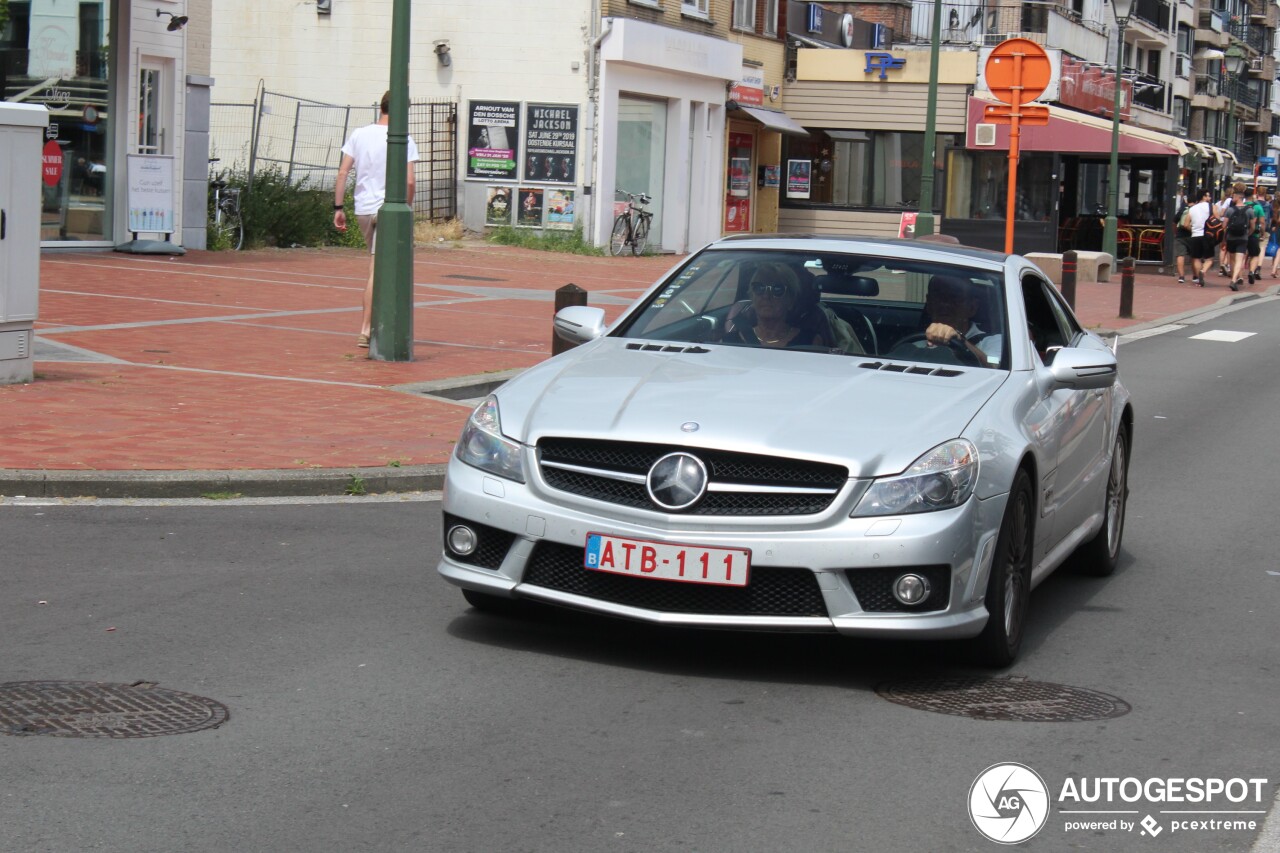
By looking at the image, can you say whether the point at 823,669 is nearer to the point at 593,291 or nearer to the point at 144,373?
the point at 144,373

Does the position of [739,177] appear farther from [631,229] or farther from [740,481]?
[740,481]

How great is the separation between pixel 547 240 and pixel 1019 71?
51.7 ft

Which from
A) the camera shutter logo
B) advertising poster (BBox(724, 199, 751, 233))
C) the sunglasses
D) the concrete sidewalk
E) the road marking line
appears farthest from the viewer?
advertising poster (BBox(724, 199, 751, 233))

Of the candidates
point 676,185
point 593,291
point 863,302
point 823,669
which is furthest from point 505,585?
point 676,185

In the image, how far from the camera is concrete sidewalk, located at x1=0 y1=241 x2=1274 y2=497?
8.77 m

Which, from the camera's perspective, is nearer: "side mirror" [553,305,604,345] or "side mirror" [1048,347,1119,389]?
"side mirror" [1048,347,1119,389]

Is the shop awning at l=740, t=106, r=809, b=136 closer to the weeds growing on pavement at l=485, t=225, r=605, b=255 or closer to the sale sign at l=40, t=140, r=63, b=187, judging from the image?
the weeds growing on pavement at l=485, t=225, r=605, b=255

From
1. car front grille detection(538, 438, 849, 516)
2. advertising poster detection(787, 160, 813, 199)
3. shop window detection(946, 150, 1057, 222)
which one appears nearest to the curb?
car front grille detection(538, 438, 849, 516)

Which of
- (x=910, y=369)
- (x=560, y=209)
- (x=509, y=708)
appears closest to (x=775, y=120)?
(x=560, y=209)

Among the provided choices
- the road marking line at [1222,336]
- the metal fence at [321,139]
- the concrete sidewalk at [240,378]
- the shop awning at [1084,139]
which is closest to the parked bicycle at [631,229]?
the metal fence at [321,139]

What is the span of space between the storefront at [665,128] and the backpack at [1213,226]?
10.5 m

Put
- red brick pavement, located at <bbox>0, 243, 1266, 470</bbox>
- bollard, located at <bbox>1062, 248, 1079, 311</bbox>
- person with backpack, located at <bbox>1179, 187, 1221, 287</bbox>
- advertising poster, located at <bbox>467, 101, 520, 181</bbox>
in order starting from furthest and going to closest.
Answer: person with backpack, located at <bbox>1179, 187, 1221, 287</bbox>
advertising poster, located at <bbox>467, 101, 520, 181</bbox>
bollard, located at <bbox>1062, 248, 1079, 311</bbox>
red brick pavement, located at <bbox>0, 243, 1266, 470</bbox>

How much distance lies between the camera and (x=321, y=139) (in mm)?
36000

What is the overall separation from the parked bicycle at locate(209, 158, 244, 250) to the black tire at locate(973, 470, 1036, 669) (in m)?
21.6
